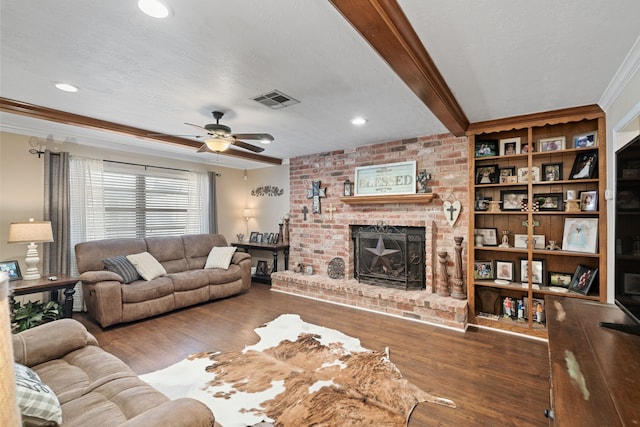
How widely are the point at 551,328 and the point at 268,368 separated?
208cm

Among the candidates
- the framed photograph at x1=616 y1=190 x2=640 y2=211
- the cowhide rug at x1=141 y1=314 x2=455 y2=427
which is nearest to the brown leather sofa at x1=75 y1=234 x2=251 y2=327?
the cowhide rug at x1=141 y1=314 x2=455 y2=427

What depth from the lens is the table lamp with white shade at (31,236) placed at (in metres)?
3.30

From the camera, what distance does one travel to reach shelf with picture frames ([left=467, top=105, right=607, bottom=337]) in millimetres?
3016

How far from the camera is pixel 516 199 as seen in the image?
11.5 feet

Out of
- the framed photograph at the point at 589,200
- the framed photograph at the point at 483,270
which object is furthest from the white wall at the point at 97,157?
the framed photograph at the point at 589,200

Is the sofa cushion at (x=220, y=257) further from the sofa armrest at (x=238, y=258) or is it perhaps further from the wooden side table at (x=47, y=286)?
the wooden side table at (x=47, y=286)

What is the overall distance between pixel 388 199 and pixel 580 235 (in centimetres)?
209

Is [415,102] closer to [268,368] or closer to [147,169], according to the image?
[268,368]

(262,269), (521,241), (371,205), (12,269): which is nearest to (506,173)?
(521,241)

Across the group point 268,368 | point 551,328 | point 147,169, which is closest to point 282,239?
point 147,169

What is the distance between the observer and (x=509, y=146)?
139 inches

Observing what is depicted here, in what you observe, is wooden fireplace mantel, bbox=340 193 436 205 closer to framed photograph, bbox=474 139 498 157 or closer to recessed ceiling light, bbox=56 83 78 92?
framed photograph, bbox=474 139 498 157

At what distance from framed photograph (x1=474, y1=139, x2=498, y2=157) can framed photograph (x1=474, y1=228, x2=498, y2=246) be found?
0.90 meters

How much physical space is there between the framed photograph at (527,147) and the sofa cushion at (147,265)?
4779 millimetres
